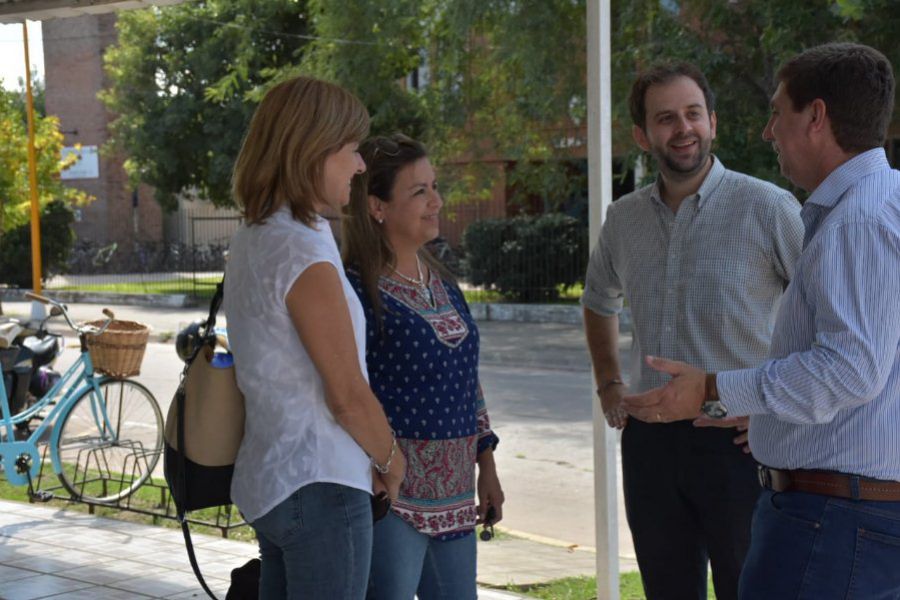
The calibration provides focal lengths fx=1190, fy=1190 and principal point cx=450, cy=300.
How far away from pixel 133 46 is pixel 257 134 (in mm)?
30436

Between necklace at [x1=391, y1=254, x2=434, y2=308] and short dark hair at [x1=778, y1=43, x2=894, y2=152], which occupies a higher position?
short dark hair at [x1=778, y1=43, x2=894, y2=152]

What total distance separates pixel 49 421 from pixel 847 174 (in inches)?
253

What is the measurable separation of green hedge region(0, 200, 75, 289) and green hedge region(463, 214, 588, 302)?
40.8 feet

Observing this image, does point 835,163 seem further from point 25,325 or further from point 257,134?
point 25,325

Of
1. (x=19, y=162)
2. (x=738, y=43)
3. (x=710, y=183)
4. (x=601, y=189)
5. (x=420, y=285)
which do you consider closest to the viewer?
(x=420, y=285)

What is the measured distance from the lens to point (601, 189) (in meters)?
4.52

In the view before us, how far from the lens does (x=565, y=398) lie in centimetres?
1262

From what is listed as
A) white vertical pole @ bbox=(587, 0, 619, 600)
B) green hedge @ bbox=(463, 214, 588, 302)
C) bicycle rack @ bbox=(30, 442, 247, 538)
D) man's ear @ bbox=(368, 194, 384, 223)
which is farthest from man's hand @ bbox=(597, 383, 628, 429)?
green hedge @ bbox=(463, 214, 588, 302)

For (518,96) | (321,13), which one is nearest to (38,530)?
(518,96)

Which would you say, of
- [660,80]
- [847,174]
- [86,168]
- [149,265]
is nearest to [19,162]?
[149,265]

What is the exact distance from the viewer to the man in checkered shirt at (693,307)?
11.3 feet

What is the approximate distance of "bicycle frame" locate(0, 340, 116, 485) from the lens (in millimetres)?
7484

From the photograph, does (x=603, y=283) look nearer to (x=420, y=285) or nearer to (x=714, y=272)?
(x=714, y=272)

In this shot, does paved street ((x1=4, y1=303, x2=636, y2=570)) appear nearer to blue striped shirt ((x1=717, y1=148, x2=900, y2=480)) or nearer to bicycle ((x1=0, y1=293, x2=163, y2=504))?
bicycle ((x1=0, y1=293, x2=163, y2=504))
